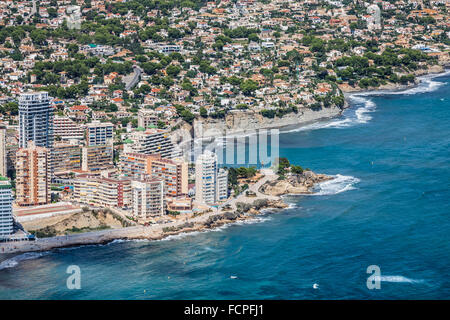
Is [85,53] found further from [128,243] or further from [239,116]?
[128,243]

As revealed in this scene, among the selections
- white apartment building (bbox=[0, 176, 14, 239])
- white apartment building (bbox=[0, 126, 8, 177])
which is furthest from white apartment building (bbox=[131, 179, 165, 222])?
white apartment building (bbox=[0, 126, 8, 177])

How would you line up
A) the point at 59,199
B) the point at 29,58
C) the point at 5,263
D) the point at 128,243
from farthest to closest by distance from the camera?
1. the point at 29,58
2. the point at 59,199
3. the point at 128,243
4. the point at 5,263

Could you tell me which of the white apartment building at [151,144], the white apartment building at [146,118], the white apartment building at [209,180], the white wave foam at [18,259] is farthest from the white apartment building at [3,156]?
the white apartment building at [209,180]

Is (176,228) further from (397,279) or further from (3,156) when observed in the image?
(3,156)

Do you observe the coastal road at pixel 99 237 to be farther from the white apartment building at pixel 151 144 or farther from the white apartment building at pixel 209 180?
the white apartment building at pixel 151 144
